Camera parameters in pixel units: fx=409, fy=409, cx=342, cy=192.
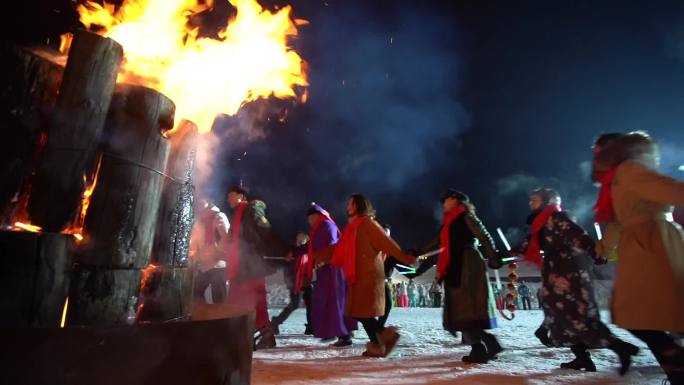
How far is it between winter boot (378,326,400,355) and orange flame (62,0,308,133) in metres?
3.19

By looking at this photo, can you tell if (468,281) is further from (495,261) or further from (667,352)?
(667,352)

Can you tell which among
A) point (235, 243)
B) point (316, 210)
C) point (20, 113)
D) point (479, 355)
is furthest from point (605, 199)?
point (235, 243)

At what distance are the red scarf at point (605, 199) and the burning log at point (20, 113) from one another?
3.88 m

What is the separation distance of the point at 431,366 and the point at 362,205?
7.52ft

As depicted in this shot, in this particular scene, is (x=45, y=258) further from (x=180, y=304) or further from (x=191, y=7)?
(x=191, y=7)

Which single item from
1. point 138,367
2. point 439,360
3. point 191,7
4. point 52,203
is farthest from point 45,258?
point 439,360

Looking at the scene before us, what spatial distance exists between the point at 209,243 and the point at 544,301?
4.95 meters

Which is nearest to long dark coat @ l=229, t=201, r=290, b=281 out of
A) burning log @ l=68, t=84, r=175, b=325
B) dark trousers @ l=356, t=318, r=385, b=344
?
dark trousers @ l=356, t=318, r=385, b=344

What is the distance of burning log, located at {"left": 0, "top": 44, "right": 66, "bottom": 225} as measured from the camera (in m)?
2.16

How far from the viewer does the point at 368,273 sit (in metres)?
5.36

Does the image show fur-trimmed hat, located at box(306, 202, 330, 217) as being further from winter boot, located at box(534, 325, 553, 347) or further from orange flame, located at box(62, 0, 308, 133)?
winter boot, located at box(534, 325, 553, 347)

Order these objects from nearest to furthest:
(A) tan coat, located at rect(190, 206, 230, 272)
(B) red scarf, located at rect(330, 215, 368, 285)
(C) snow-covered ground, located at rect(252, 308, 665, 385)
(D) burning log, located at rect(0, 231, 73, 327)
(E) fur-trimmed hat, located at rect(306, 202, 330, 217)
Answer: (D) burning log, located at rect(0, 231, 73, 327)
(C) snow-covered ground, located at rect(252, 308, 665, 385)
(B) red scarf, located at rect(330, 215, 368, 285)
(A) tan coat, located at rect(190, 206, 230, 272)
(E) fur-trimmed hat, located at rect(306, 202, 330, 217)

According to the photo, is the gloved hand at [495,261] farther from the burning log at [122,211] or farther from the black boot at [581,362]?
the burning log at [122,211]

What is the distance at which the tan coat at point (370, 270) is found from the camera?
5219mm
